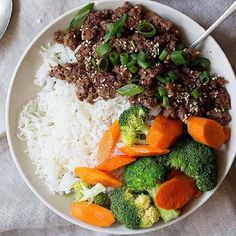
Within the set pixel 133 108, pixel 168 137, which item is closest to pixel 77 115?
pixel 133 108

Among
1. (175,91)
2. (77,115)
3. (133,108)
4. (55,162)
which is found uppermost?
(175,91)

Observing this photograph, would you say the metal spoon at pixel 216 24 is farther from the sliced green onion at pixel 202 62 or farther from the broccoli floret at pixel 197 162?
the broccoli floret at pixel 197 162

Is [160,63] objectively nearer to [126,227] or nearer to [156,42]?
[156,42]

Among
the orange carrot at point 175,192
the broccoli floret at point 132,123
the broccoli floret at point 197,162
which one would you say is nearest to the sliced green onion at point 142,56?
the broccoli floret at point 132,123

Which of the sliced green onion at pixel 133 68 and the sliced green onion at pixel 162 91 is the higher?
the sliced green onion at pixel 162 91

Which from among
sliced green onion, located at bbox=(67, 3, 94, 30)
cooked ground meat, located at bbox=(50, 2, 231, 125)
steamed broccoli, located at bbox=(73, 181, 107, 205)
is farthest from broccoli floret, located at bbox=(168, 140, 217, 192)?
sliced green onion, located at bbox=(67, 3, 94, 30)

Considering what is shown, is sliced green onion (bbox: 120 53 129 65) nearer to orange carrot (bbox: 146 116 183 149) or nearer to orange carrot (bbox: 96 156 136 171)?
orange carrot (bbox: 146 116 183 149)

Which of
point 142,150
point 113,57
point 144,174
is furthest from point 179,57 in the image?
point 144,174
